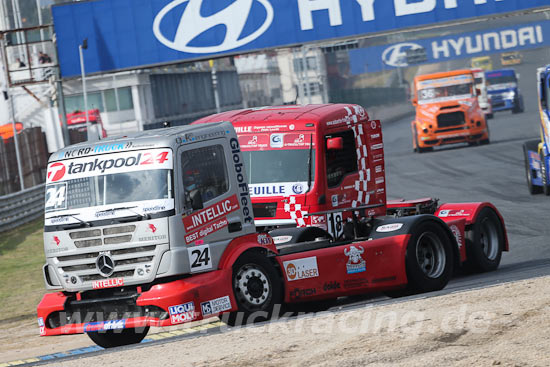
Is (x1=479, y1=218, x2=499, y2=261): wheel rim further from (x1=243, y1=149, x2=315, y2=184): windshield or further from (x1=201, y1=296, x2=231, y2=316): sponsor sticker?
(x1=201, y1=296, x2=231, y2=316): sponsor sticker

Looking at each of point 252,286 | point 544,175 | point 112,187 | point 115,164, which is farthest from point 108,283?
point 544,175

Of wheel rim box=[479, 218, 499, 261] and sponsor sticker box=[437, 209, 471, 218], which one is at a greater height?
sponsor sticker box=[437, 209, 471, 218]

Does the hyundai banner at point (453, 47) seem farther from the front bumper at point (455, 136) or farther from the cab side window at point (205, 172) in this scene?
the cab side window at point (205, 172)

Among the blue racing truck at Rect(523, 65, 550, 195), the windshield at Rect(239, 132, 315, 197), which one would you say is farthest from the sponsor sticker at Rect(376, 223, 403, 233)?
the blue racing truck at Rect(523, 65, 550, 195)

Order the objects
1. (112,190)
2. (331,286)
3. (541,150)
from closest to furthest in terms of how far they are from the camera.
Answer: (112,190), (331,286), (541,150)

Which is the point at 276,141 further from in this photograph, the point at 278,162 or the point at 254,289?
the point at 254,289

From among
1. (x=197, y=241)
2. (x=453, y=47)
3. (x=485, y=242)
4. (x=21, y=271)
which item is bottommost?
(x=21, y=271)

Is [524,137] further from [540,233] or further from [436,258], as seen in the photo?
[436,258]

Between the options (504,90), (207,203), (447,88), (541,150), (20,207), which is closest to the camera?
(207,203)

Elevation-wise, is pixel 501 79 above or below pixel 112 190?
below

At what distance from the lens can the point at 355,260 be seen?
1098 centimetres

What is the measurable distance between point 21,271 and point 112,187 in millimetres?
9527

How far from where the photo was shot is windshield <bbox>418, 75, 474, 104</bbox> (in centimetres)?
3344

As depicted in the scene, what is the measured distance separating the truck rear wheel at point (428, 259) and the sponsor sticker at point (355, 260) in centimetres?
53
